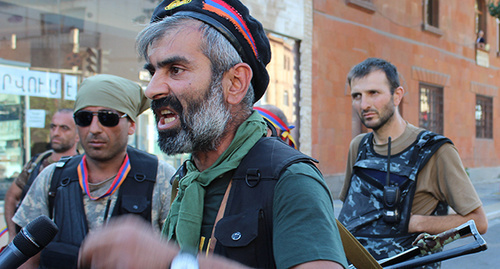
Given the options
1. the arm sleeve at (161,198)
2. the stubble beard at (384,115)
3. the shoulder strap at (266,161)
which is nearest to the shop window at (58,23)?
the arm sleeve at (161,198)

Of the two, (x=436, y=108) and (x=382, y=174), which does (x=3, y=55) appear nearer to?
(x=382, y=174)

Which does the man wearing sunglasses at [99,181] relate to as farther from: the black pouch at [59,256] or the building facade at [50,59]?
the building facade at [50,59]

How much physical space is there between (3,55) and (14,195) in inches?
110

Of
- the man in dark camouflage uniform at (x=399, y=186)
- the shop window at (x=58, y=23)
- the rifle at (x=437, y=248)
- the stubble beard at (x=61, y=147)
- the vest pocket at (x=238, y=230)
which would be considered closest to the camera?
the vest pocket at (x=238, y=230)

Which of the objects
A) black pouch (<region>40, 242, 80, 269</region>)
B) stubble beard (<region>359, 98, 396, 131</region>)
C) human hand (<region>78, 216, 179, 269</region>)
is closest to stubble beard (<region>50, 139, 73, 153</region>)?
black pouch (<region>40, 242, 80, 269</region>)

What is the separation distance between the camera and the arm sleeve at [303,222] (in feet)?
3.79

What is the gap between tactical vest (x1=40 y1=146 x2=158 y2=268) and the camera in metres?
2.35

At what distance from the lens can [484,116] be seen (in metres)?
18.2

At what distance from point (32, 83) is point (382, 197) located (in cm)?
545

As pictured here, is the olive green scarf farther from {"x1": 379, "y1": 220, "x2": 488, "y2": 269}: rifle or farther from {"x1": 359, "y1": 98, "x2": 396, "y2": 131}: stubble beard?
{"x1": 359, "y1": 98, "x2": 396, "y2": 131}: stubble beard

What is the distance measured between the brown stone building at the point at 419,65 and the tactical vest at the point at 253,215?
911cm

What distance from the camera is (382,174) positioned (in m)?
2.79

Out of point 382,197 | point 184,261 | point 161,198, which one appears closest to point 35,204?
point 161,198

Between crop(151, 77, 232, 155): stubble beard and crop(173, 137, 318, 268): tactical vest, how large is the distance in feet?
0.78
